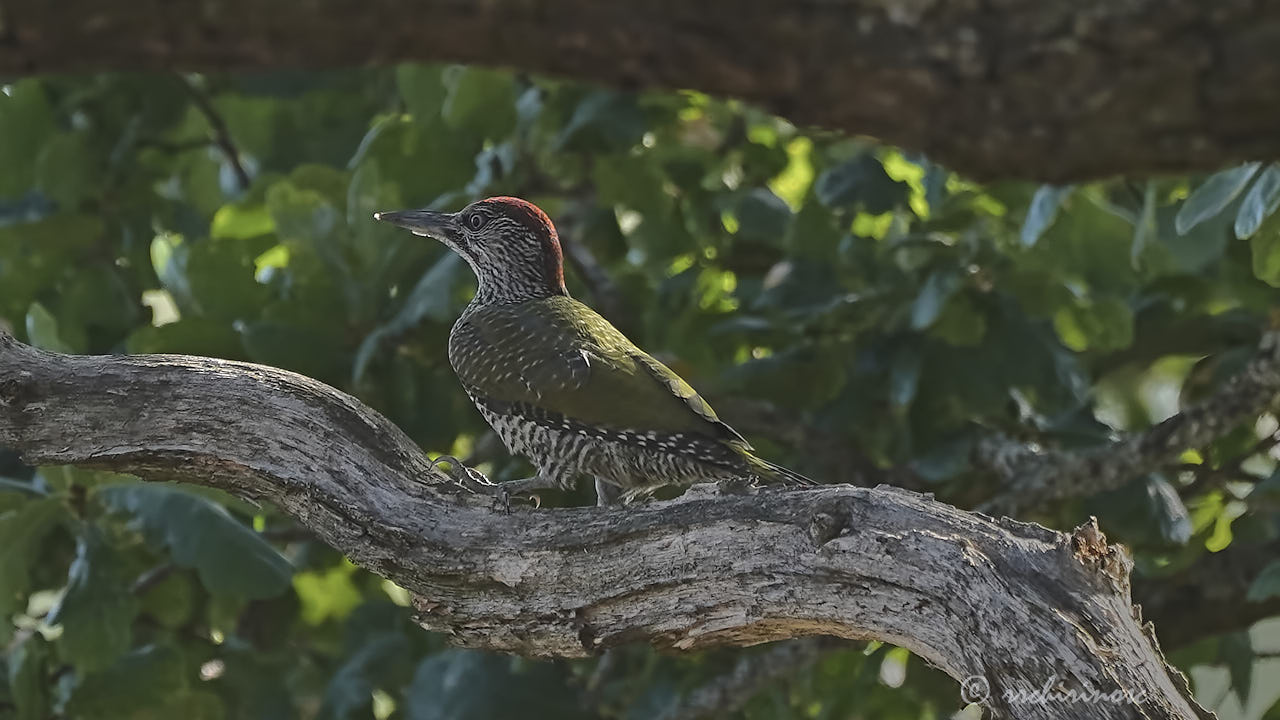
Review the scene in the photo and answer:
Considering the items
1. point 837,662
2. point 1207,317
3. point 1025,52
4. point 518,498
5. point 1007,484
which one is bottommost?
point 1025,52

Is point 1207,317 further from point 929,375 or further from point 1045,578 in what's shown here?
point 1045,578

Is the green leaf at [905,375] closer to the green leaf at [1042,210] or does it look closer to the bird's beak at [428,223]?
the green leaf at [1042,210]

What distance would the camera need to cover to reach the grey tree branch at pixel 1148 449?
175 inches

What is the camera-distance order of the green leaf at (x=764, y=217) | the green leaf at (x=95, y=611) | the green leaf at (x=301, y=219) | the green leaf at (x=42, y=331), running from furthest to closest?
the green leaf at (x=764, y=217), the green leaf at (x=301, y=219), the green leaf at (x=95, y=611), the green leaf at (x=42, y=331)

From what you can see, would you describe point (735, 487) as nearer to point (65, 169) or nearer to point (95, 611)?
point (95, 611)

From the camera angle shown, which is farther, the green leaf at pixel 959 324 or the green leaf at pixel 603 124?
the green leaf at pixel 603 124

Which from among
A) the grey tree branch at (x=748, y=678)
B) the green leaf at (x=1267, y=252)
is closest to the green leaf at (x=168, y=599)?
the grey tree branch at (x=748, y=678)

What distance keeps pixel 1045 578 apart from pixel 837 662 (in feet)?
8.51

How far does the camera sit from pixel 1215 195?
3.60 m

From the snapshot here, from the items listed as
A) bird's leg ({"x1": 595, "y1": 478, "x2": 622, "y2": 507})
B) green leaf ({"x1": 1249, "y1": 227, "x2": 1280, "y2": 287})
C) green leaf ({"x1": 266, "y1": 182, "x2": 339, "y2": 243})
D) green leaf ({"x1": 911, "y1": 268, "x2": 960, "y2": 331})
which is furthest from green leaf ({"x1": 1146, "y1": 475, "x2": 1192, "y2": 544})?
green leaf ({"x1": 266, "y1": 182, "x2": 339, "y2": 243})

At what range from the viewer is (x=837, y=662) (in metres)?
5.16

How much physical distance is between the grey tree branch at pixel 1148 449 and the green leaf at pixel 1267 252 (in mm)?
686

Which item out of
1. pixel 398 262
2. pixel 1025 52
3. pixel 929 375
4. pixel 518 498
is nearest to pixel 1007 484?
pixel 929 375

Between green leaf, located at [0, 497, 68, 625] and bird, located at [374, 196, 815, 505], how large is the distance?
114 cm
